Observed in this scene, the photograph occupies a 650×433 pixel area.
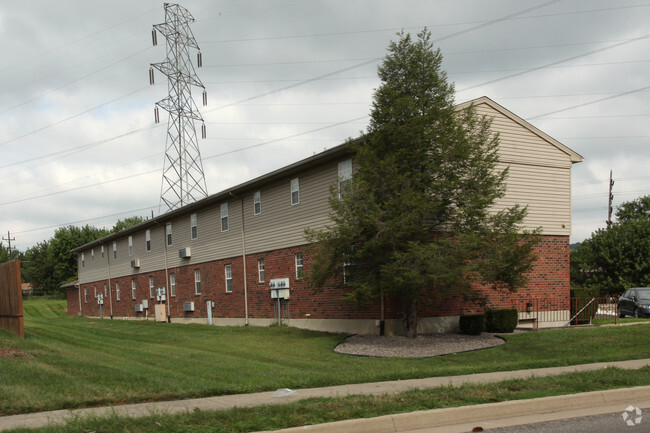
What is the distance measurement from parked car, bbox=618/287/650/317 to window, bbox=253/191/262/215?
719 inches

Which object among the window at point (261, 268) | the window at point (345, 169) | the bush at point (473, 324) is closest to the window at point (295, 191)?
the window at point (345, 169)

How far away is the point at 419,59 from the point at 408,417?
13409 mm

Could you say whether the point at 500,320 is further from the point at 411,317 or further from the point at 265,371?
the point at 265,371

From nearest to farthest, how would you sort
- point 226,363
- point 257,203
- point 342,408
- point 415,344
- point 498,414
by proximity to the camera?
1. point 342,408
2. point 498,414
3. point 226,363
4. point 415,344
5. point 257,203

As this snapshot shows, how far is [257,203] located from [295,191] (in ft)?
10.9

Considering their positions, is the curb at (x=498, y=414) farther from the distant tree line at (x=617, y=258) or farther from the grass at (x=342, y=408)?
the distant tree line at (x=617, y=258)

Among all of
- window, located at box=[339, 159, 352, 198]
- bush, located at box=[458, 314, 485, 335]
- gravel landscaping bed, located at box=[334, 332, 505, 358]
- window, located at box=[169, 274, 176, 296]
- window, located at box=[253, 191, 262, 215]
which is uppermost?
window, located at box=[339, 159, 352, 198]

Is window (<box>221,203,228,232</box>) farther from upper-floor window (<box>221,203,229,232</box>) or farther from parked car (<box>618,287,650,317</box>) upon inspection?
parked car (<box>618,287,650,317</box>)

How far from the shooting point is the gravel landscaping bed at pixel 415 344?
55.1 ft

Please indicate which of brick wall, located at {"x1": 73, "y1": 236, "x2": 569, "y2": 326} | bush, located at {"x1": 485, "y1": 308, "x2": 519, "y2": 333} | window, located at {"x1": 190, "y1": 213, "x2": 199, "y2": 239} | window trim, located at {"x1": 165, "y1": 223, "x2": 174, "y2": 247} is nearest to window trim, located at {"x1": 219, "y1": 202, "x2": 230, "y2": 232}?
brick wall, located at {"x1": 73, "y1": 236, "x2": 569, "y2": 326}

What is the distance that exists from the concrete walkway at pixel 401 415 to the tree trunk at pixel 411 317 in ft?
26.6

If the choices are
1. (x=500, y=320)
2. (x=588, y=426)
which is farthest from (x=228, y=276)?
Answer: (x=588, y=426)

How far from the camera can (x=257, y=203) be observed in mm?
26891

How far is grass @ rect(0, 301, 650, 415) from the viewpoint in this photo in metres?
9.30
